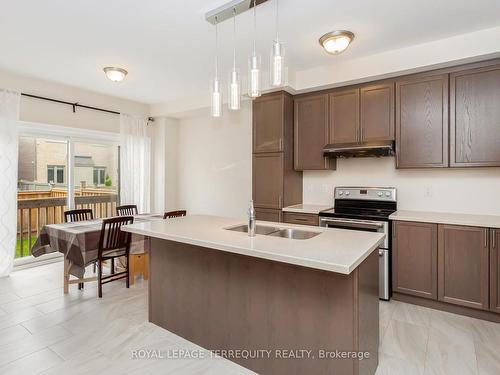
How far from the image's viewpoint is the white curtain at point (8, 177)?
11.8 ft

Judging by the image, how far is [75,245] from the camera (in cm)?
297

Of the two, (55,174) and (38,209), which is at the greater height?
(55,174)

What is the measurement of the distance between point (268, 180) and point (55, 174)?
126 inches

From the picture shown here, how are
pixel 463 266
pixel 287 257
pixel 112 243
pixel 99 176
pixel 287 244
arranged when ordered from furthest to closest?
1. pixel 99 176
2. pixel 112 243
3. pixel 463 266
4. pixel 287 244
5. pixel 287 257

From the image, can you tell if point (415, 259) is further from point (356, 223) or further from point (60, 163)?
point (60, 163)

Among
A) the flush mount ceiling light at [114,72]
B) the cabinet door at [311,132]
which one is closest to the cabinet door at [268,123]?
the cabinet door at [311,132]

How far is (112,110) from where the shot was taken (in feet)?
15.9

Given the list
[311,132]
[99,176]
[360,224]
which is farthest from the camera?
[99,176]

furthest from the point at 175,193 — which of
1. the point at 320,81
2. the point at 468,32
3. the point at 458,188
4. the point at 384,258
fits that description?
the point at 468,32

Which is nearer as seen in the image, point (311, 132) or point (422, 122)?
point (422, 122)

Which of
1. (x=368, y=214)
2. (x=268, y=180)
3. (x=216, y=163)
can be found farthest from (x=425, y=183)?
(x=216, y=163)

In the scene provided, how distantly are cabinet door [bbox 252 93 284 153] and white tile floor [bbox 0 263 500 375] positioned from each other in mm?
2216

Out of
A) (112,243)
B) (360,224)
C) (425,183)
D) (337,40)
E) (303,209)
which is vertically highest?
(337,40)

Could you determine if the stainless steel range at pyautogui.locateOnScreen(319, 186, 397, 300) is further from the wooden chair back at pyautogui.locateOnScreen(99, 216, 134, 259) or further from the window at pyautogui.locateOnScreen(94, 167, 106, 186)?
the window at pyautogui.locateOnScreen(94, 167, 106, 186)
